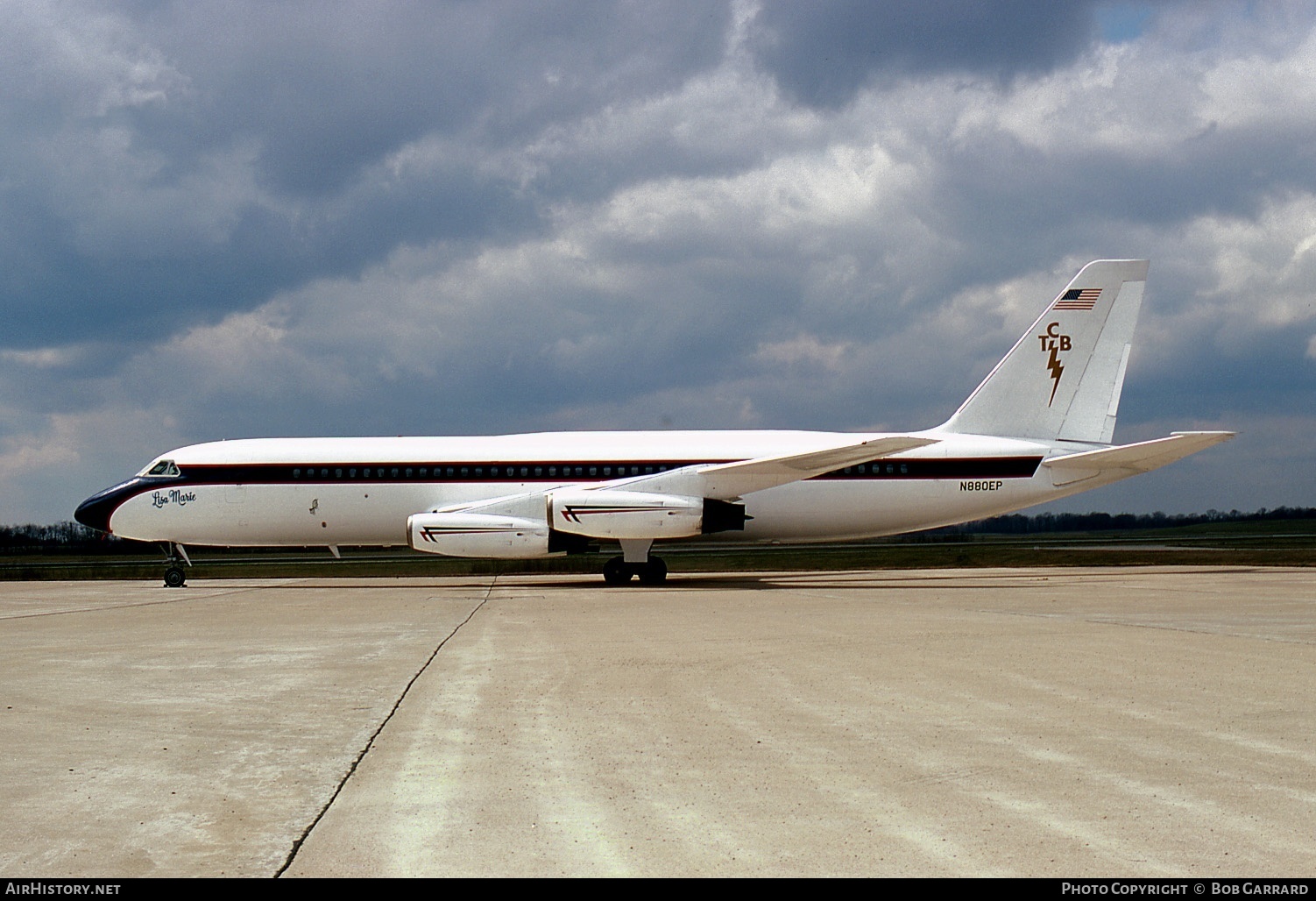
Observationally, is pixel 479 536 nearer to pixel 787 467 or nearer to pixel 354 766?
pixel 787 467

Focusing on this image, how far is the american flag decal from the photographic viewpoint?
27.1m

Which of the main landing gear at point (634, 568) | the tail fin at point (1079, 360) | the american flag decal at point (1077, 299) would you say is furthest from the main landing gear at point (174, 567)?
the american flag decal at point (1077, 299)

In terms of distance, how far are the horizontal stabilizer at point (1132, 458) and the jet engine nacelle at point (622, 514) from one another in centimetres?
923

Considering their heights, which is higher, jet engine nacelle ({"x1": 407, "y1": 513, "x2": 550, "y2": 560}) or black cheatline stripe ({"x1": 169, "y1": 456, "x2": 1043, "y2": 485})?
black cheatline stripe ({"x1": 169, "y1": 456, "x2": 1043, "y2": 485})

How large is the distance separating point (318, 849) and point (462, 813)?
772 millimetres

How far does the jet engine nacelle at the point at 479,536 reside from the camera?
993 inches

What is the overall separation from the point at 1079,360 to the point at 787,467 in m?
8.19

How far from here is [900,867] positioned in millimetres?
4316

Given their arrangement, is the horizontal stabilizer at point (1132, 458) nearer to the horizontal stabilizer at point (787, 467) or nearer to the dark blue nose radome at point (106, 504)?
the horizontal stabilizer at point (787, 467)

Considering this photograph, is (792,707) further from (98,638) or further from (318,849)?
(98,638)

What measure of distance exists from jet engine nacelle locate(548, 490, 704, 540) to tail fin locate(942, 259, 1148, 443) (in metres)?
8.66

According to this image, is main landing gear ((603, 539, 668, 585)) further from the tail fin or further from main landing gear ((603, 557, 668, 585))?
the tail fin

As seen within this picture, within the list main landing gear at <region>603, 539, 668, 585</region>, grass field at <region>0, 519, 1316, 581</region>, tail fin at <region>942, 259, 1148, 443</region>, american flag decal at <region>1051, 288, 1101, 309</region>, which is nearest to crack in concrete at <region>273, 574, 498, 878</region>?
main landing gear at <region>603, 539, 668, 585</region>
